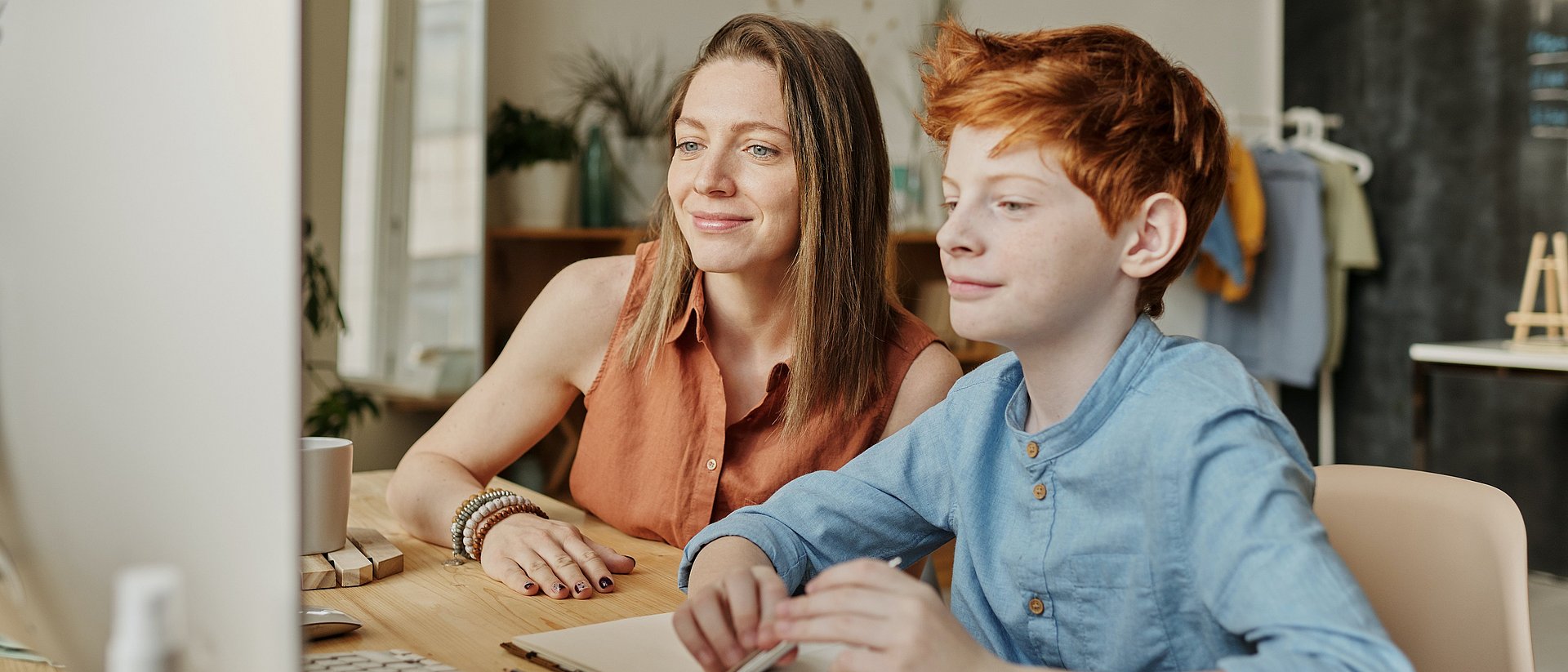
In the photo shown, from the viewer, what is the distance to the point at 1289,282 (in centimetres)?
402

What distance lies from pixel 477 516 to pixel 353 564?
127 millimetres

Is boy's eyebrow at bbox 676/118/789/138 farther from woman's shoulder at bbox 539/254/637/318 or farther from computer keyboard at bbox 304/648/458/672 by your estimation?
computer keyboard at bbox 304/648/458/672

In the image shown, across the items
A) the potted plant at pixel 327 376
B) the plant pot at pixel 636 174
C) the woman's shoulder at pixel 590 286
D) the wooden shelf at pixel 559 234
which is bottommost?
the potted plant at pixel 327 376

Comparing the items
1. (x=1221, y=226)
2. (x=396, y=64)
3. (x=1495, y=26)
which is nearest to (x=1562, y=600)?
(x=1221, y=226)

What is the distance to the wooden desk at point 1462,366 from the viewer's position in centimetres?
286

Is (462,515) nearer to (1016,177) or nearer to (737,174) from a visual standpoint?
(737,174)

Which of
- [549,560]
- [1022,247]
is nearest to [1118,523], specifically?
[1022,247]

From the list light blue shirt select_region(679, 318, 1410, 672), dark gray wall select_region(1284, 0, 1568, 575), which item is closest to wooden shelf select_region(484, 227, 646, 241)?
light blue shirt select_region(679, 318, 1410, 672)

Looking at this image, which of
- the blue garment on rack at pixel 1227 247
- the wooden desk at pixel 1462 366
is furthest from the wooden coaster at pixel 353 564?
the blue garment on rack at pixel 1227 247

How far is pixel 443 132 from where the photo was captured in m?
3.16

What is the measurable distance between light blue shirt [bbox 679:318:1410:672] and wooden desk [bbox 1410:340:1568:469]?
8.10 feet

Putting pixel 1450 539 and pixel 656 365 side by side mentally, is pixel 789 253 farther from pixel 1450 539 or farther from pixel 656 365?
pixel 1450 539

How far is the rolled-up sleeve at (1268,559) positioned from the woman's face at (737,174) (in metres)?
0.64

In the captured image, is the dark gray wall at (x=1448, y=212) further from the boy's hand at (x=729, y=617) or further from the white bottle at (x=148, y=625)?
the white bottle at (x=148, y=625)
